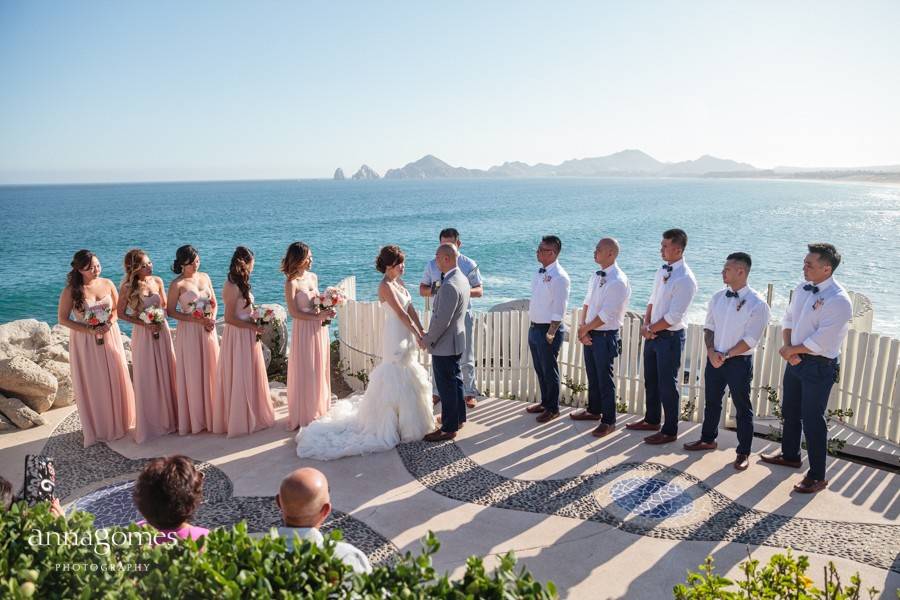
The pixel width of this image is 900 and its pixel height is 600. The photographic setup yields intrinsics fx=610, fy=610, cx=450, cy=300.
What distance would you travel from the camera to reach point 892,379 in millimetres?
7043

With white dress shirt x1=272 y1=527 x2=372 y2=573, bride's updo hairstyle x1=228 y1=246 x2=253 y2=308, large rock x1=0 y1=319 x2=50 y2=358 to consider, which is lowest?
large rock x1=0 y1=319 x2=50 y2=358

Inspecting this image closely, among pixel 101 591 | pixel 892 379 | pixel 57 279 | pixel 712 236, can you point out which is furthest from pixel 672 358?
pixel 712 236

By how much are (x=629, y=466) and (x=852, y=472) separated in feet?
7.61

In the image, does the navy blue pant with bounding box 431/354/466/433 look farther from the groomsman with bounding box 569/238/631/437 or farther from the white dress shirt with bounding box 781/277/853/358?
the white dress shirt with bounding box 781/277/853/358

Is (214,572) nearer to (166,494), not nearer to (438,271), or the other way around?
(166,494)

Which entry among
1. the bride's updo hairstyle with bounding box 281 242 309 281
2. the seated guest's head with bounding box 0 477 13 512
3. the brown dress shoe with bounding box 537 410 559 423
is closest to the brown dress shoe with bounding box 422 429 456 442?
the brown dress shoe with bounding box 537 410 559 423

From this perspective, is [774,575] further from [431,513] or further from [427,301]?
[427,301]

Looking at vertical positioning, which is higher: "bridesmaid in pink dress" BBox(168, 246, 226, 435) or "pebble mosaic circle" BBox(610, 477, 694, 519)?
"bridesmaid in pink dress" BBox(168, 246, 226, 435)

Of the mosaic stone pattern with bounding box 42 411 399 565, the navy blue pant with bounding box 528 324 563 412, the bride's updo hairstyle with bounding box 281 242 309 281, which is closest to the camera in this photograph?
the mosaic stone pattern with bounding box 42 411 399 565

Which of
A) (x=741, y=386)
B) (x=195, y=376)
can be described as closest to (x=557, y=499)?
(x=741, y=386)

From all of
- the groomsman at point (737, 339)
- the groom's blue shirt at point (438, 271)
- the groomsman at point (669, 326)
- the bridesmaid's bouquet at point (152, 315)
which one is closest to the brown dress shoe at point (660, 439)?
the groomsman at point (669, 326)

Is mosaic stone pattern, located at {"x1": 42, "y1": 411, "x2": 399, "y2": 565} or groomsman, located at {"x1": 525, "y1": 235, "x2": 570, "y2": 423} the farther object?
groomsman, located at {"x1": 525, "y1": 235, "x2": 570, "y2": 423}

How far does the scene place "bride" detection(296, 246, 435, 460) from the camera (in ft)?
22.7

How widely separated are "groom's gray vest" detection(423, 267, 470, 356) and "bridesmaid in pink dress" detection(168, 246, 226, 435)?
2.68m
